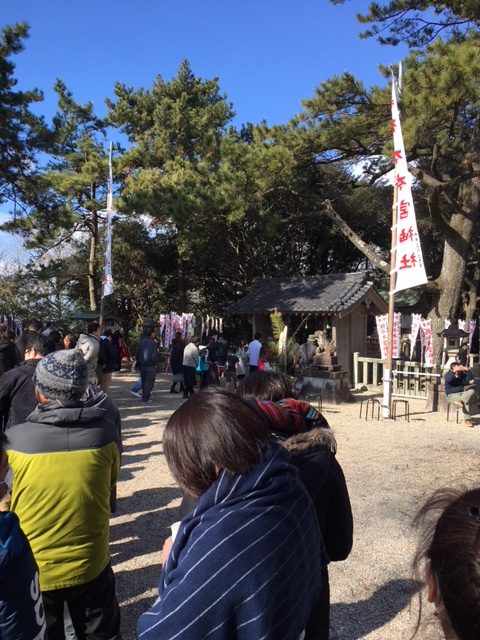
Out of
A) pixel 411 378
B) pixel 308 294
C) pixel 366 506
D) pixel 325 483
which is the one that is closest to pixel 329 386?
pixel 411 378

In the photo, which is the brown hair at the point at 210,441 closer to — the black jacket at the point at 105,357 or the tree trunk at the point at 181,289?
the black jacket at the point at 105,357

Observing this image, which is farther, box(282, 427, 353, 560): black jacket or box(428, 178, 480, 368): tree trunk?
box(428, 178, 480, 368): tree trunk

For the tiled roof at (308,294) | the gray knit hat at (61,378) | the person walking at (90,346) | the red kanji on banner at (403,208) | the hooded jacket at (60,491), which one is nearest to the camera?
the hooded jacket at (60,491)

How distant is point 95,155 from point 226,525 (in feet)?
57.3

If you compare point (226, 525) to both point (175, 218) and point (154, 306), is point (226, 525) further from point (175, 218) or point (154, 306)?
point (154, 306)

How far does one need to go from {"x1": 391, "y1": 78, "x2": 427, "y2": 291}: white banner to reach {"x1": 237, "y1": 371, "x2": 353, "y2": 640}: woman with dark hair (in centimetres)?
684

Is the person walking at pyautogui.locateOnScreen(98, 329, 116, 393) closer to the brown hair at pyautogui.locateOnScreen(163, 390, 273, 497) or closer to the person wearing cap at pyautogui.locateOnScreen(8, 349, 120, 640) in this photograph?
the person wearing cap at pyautogui.locateOnScreen(8, 349, 120, 640)

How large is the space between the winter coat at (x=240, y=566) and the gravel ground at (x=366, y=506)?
31 centimetres

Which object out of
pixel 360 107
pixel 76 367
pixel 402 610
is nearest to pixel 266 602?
pixel 76 367

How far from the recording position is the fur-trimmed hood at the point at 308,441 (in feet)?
5.45

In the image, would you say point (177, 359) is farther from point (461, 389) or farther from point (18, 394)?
point (18, 394)

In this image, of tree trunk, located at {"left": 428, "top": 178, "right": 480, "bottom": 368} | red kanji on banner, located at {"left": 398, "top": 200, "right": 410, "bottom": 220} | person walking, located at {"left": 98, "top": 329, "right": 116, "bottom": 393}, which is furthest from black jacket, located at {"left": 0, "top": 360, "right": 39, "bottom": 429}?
tree trunk, located at {"left": 428, "top": 178, "right": 480, "bottom": 368}

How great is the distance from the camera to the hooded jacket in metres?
1.88

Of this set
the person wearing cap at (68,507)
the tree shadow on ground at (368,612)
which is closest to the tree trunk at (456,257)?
the tree shadow on ground at (368,612)
